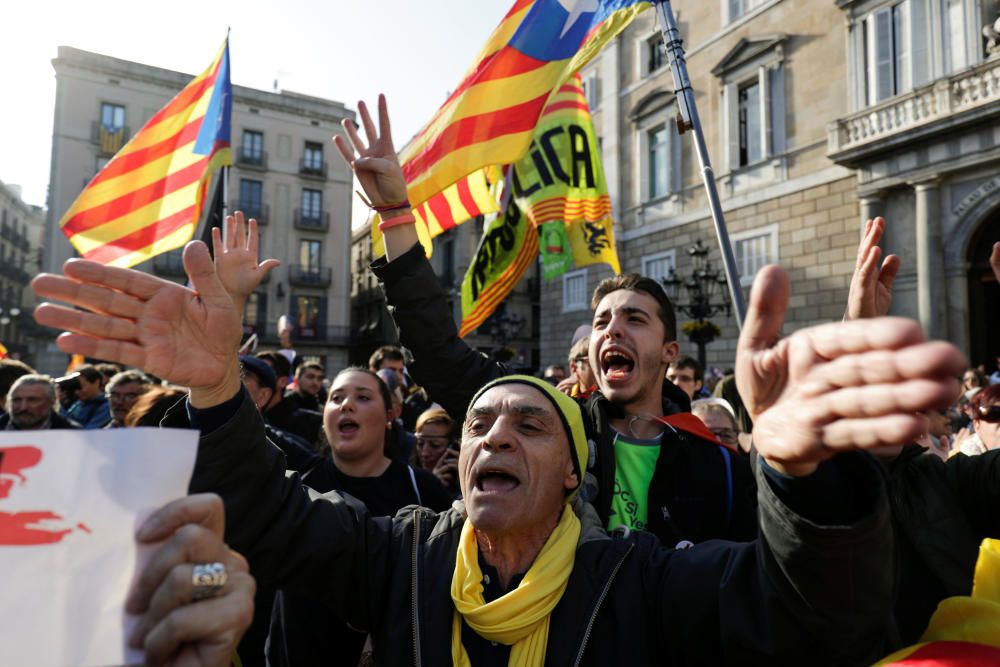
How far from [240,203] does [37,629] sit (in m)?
34.3

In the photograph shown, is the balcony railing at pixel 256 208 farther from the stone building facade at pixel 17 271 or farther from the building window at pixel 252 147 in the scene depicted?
the stone building facade at pixel 17 271

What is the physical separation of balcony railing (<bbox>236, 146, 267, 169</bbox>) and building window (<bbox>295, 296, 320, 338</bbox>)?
654cm

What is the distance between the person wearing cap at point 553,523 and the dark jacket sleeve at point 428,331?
52 cm

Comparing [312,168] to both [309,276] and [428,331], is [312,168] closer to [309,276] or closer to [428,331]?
[309,276]

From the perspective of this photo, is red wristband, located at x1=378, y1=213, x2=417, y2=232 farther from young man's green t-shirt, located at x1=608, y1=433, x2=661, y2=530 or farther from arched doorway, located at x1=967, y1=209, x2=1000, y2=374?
arched doorway, located at x1=967, y1=209, x2=1000, y2=374

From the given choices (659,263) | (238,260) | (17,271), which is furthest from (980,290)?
(17,271)

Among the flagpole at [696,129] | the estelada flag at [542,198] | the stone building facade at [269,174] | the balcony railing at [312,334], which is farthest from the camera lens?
the balcony railing at [312,334]

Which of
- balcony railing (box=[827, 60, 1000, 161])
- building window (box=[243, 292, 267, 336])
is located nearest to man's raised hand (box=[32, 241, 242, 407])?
balcony railing (box=[827, 60, 1000, 161])

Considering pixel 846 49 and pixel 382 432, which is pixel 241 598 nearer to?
pixel 382 432

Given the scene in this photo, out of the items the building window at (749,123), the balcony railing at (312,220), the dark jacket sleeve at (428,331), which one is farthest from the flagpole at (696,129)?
the balcony railing at (312,220)

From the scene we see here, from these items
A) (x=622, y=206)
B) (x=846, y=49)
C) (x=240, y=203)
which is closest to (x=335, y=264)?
(x=240, y=203)

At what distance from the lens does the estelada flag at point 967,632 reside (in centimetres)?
112

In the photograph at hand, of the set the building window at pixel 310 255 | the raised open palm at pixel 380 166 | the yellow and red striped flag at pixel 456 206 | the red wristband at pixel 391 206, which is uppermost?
the building window at pixel 310 255

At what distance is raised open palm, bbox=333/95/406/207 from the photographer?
2674 millimetres
